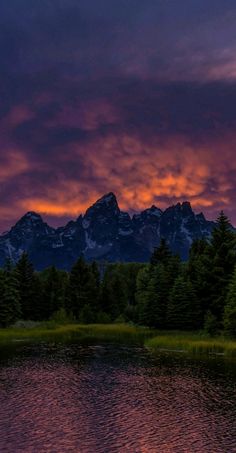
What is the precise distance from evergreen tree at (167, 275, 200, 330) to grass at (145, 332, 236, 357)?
4.30m

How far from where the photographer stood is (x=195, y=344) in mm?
68062

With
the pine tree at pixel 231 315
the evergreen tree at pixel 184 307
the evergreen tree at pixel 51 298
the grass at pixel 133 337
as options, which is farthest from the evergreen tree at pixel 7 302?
the pine tree at pixel 231 315

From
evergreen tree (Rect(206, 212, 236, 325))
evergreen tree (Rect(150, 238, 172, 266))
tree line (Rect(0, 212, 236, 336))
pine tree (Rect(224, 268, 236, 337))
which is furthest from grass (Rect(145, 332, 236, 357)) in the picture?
evergreen tree (Rect(150, 238, 172, 266))

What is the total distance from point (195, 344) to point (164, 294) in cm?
2196

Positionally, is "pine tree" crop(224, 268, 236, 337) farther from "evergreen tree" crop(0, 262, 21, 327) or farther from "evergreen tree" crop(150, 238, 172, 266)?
"evergreen tree" crop(0, 262, 21, 327)

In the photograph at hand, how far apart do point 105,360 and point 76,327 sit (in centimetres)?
3576

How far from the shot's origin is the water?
3128cm

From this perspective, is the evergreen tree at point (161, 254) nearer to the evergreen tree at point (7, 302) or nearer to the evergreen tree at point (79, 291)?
the evergreen tree at point (79, 291)

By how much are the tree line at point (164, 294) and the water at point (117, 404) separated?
1955cm

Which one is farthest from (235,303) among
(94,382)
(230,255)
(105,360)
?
(94,382)

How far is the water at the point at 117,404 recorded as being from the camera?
31.3m

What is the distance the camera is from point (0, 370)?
54.5 m

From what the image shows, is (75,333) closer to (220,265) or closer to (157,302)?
(157,302)

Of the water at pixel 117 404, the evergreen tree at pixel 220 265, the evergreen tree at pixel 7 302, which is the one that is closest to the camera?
the water at pixel 117 404
